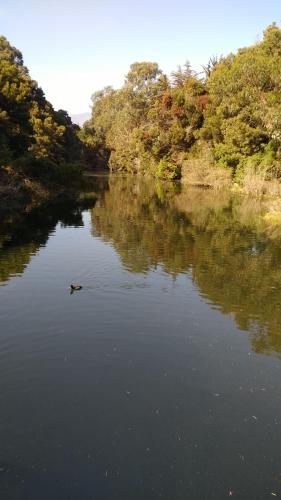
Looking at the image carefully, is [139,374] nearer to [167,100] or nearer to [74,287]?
[74,287]

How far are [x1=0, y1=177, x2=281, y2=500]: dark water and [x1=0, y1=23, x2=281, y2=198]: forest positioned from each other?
19262 mm

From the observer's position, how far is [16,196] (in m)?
34.7

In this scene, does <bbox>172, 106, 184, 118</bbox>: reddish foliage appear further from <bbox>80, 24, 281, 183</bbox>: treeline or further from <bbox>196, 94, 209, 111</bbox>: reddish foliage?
<bbox>196, 94, 209, 111</bbox>: reddish foliage

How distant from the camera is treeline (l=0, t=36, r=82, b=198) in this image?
36.5m

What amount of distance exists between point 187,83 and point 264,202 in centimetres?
2873

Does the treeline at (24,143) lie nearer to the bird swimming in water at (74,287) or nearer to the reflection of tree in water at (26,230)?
the reflection of tree in water at (26,230)

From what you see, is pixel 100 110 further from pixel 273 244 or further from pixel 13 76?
pixel 273 244

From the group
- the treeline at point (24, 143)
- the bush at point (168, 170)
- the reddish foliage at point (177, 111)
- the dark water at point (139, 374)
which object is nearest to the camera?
the dark water at point (139, 374)

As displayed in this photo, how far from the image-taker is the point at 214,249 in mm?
22047

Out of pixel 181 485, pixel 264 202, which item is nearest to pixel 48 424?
pixel 181 485

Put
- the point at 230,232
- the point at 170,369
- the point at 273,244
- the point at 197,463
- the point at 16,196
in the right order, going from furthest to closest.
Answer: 1. the point at 16,196
2. the point at 230,232
3. the point at 273,244
4. the point at 170,369
5. the point at 197,463

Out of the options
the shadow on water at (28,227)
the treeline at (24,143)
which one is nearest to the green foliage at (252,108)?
the shadow on water at (28,227)

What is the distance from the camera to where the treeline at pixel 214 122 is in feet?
145

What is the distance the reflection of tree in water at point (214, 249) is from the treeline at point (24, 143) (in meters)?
7.31
